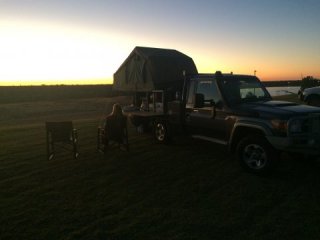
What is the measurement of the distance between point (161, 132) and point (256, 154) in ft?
13.6

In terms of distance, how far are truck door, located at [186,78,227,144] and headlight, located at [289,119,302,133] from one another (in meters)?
1.84

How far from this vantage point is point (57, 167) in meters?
8.52

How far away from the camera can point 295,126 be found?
274 inches

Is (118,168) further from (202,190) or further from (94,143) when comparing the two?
(94,143)

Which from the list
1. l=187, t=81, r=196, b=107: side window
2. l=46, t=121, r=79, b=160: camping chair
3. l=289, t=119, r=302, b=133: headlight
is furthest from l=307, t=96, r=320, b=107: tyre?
l=46, t=121, r=79, b=160: camping chair

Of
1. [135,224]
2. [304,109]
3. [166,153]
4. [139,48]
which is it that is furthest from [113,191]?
[139,48]

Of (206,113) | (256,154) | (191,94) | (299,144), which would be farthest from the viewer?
(191,94)

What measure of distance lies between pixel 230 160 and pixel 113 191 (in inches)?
145

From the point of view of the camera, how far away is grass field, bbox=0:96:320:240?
16.0 ft

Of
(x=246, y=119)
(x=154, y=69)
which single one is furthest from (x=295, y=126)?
(x=154, y=69)

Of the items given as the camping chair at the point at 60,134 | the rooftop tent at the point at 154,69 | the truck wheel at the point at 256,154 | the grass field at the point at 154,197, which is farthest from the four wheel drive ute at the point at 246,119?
the camping chair at the point at 60,134

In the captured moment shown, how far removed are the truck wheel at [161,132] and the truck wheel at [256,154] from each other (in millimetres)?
3419

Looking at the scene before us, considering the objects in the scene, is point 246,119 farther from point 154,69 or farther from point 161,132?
point 154,69

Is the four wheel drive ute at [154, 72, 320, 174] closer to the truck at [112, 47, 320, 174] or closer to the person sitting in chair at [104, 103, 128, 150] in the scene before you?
the truck at [112, 47, 320, 174]
